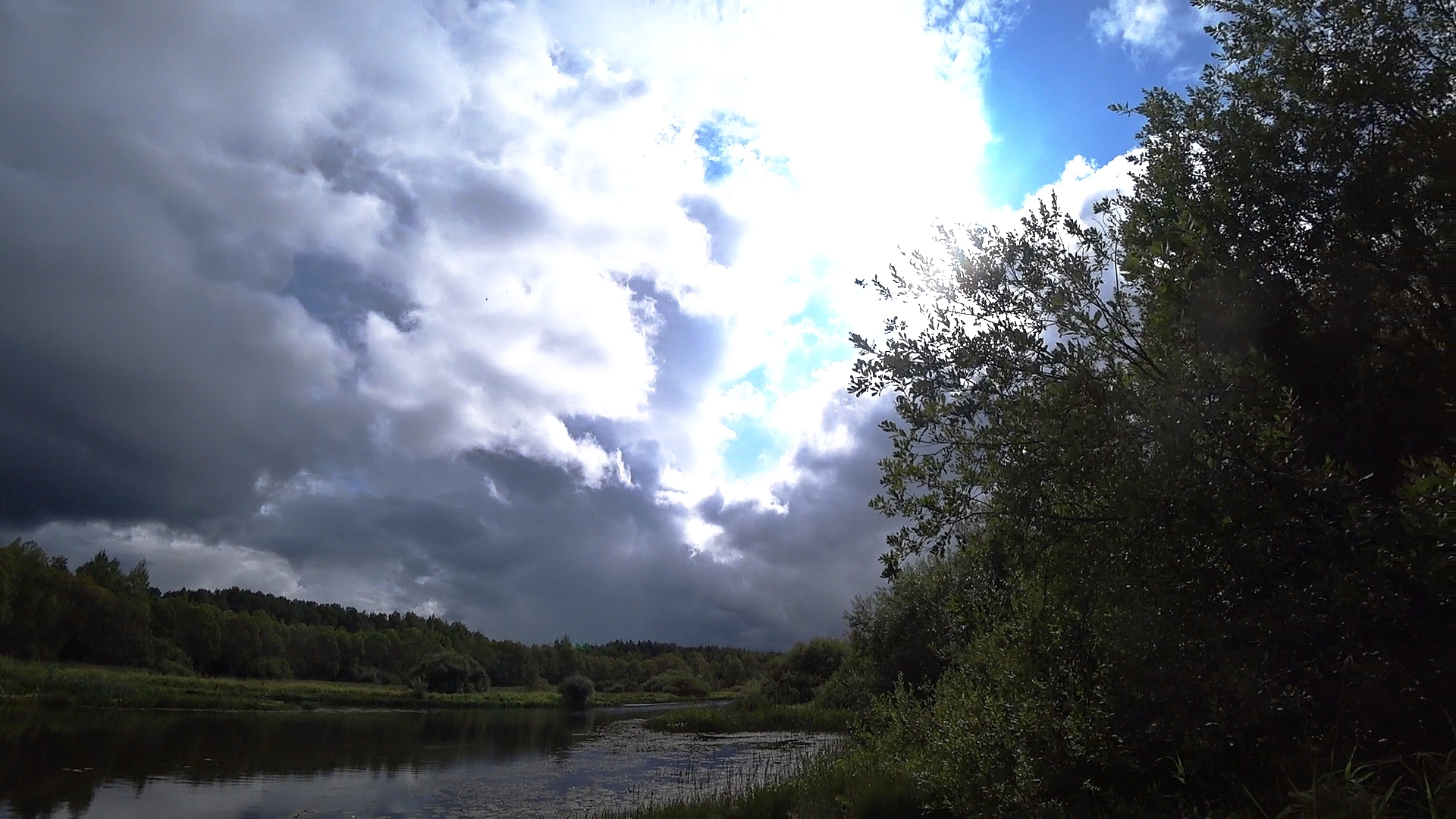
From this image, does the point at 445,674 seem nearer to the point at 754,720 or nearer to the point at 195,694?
the point at 195,694

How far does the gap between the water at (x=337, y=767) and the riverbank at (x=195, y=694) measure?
3.65m

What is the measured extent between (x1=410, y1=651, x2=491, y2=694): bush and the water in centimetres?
4378

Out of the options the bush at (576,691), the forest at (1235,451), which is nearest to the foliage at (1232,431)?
the forest at (1235,451)

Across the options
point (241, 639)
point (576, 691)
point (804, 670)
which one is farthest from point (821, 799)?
point (241, 639)

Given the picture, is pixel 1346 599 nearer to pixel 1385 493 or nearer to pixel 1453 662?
pixel 1453 662

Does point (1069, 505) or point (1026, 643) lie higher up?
point (1069, 505)

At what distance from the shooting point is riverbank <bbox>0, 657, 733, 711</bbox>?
4253cm

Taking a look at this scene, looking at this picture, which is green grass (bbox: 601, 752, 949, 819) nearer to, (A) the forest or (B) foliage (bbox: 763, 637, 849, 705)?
(A) the forest

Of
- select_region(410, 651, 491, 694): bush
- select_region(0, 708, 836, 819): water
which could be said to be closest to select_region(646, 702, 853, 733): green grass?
select_region(0, 708, 836, 819): water

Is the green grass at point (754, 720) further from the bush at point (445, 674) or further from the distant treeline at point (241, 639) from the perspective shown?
the bush at point (445, 674)

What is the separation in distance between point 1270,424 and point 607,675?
477ft

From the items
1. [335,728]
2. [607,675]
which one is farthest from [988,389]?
[607,675]

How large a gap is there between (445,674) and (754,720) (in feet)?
171

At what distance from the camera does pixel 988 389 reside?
6688 millimetres
